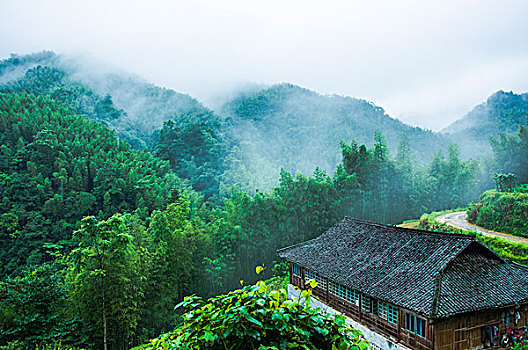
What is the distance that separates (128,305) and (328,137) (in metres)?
33.4

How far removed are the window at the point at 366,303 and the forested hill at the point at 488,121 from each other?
35148 mm

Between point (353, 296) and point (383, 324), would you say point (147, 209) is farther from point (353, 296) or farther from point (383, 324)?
point (383, 324)

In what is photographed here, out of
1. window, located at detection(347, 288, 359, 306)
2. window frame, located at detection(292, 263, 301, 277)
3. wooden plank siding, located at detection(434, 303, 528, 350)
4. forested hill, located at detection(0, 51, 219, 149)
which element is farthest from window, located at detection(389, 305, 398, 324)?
forested hill, located at detection(0, 51, 219, 149)

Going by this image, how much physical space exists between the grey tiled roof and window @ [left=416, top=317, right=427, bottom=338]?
459mm

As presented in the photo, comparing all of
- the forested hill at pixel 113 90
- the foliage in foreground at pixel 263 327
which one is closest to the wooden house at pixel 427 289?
the foliage in foreground at pixel 263 327

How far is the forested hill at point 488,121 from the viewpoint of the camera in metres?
38.2

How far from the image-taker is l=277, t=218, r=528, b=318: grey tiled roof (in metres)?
7.69

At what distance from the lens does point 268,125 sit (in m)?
43.1

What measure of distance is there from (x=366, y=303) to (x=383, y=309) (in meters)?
0.61

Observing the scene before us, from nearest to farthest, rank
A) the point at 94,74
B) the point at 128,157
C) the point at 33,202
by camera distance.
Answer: the point at 33,202 < the point at 128,157 < the point at 94,74

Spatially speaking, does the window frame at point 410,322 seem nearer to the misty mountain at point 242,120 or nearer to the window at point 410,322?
the window at point 410,322

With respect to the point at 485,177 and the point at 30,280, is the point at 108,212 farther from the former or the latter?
the point at 485,177

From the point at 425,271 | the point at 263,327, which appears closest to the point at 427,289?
the point at 425,271

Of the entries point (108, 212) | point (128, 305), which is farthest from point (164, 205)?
point (128, 305)
